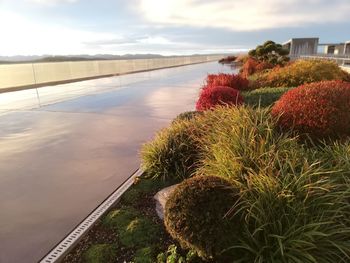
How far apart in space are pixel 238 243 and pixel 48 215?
2.29 meters

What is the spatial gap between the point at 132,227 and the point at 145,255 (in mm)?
467

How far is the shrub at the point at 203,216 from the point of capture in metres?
2.60

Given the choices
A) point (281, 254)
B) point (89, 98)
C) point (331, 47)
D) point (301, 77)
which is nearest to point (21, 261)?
point (281, 254)

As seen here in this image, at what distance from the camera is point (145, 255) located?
2910mm

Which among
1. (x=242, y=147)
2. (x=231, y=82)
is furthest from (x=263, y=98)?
(x=242, y=147)

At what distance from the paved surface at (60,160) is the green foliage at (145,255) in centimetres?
90

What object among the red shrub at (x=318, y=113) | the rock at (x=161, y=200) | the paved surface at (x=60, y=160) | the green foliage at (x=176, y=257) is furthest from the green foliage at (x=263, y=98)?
the green foliage at (x=176, y=257)

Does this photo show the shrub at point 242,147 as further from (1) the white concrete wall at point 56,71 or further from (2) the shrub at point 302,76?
(1) the white concrete wall at point 56,71

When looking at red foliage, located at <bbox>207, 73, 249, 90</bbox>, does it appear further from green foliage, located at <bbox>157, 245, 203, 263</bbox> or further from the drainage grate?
green foliage, located at <bbox>157, 245, 203, 263</bbox>

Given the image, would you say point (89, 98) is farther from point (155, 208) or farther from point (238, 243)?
point (238, 243)

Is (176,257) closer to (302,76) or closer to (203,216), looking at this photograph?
(203,216)

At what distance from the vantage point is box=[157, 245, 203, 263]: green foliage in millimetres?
2779

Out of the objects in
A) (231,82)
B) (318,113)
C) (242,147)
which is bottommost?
(231,82)

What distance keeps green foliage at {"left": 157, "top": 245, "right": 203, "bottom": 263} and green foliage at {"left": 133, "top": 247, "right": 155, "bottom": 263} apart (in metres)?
0.09
